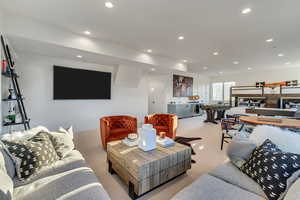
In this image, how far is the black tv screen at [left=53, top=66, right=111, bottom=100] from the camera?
13.9ft

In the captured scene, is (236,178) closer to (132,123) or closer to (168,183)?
(168,183)

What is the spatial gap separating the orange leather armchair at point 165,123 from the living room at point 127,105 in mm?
Answer: 33

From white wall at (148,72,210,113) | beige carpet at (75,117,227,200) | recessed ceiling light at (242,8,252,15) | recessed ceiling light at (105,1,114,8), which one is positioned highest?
recessed ceiling light at (242,8,252,15)

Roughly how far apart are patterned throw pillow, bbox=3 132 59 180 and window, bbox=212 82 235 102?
32.2 feet

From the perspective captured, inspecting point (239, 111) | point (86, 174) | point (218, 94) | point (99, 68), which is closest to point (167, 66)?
point (99, 68)

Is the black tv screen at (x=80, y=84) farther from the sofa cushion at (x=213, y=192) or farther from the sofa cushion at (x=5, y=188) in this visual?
the sofa cushion at (x=213, y=192)

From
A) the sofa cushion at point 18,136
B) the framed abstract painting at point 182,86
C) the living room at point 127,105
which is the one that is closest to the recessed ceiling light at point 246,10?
the living room at point 127,105

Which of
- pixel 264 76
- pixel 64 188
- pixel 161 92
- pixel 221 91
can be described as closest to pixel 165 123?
pixel 64 188

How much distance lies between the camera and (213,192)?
1244mm

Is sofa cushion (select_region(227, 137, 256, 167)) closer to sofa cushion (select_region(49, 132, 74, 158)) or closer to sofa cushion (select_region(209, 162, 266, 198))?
sofa cushion (select_region(209, 162, 266, 198))

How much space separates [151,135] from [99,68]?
373 cm

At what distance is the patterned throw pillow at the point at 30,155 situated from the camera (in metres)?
1.44

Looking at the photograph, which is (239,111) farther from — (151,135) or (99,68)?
(99,68)

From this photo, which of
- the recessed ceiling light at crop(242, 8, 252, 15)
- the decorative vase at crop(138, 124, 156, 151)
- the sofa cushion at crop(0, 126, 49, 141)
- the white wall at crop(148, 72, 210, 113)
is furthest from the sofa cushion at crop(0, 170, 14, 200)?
the white wall at crop(148, 72, 210, 113)
